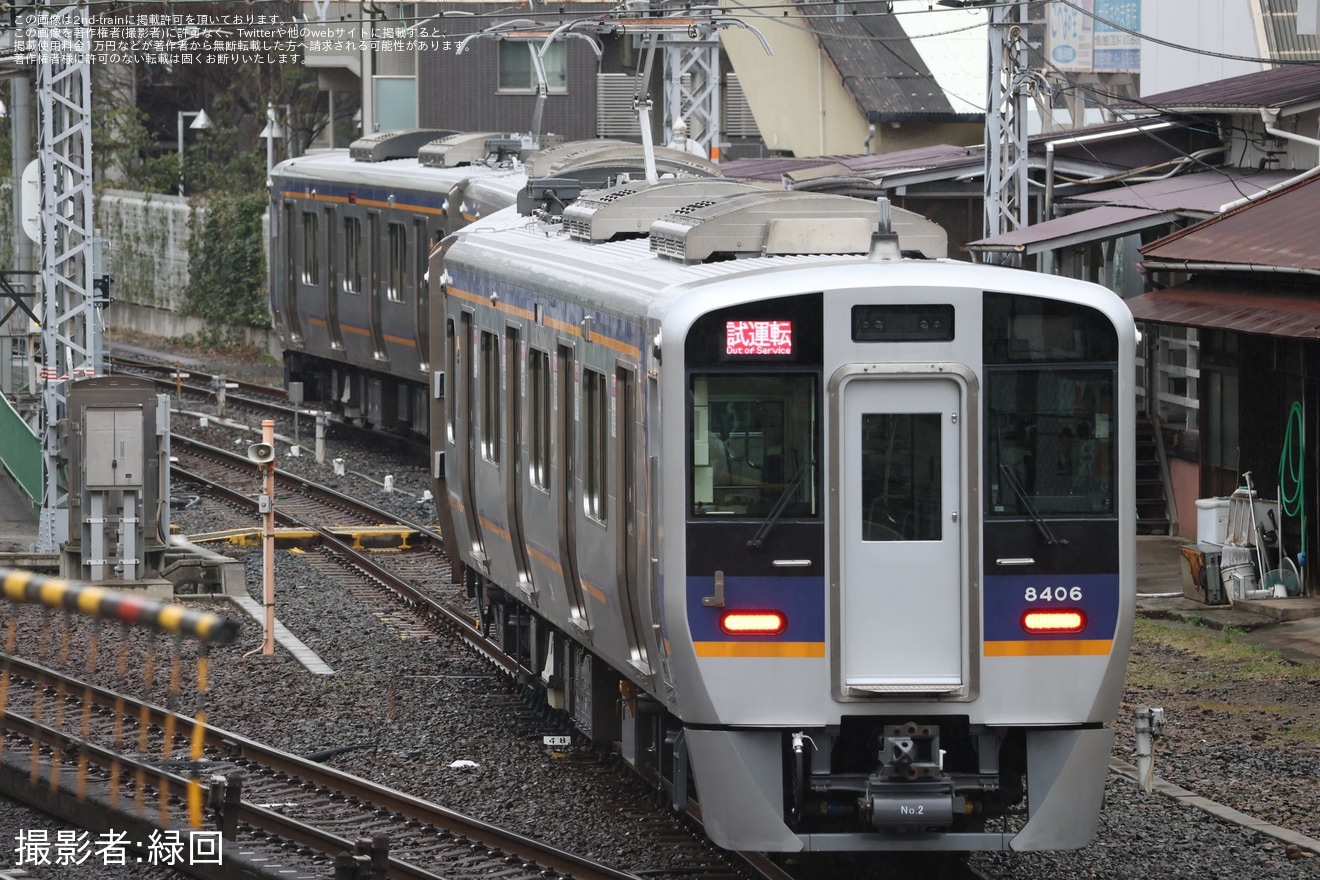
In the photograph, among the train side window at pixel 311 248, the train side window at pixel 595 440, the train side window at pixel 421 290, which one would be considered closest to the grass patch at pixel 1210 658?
the train side window at pixel 595 440

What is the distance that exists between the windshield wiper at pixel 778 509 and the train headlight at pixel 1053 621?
92 cm

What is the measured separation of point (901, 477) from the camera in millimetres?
7711

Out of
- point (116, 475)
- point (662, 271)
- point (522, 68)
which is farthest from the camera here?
point (522, 68)

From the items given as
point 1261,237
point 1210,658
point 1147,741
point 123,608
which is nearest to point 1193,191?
point 1261,237

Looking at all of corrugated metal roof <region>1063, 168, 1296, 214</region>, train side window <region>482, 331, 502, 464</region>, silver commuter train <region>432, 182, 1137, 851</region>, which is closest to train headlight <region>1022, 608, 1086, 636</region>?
silver commuter train <region>432, 182, 1137, 851</region>

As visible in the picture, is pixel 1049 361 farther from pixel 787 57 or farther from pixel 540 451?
pixel 787 57

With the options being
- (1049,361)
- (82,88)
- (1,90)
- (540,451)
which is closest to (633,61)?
(82,88)

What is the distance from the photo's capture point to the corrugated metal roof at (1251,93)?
1791 cm

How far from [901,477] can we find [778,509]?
17.5 inches

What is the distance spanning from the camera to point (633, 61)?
915 inches

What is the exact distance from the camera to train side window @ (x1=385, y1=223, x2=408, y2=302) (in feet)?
70.8

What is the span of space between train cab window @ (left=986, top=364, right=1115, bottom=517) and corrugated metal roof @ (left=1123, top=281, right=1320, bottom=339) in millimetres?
5886

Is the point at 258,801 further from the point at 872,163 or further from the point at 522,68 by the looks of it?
the point at 522,68

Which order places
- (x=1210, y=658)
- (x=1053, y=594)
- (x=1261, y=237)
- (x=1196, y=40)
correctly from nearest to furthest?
1. (x=1053, y=594)
2. (x=1210, y=658)
3. (x=1261, y=237)
4. (x=1196, y=40)
